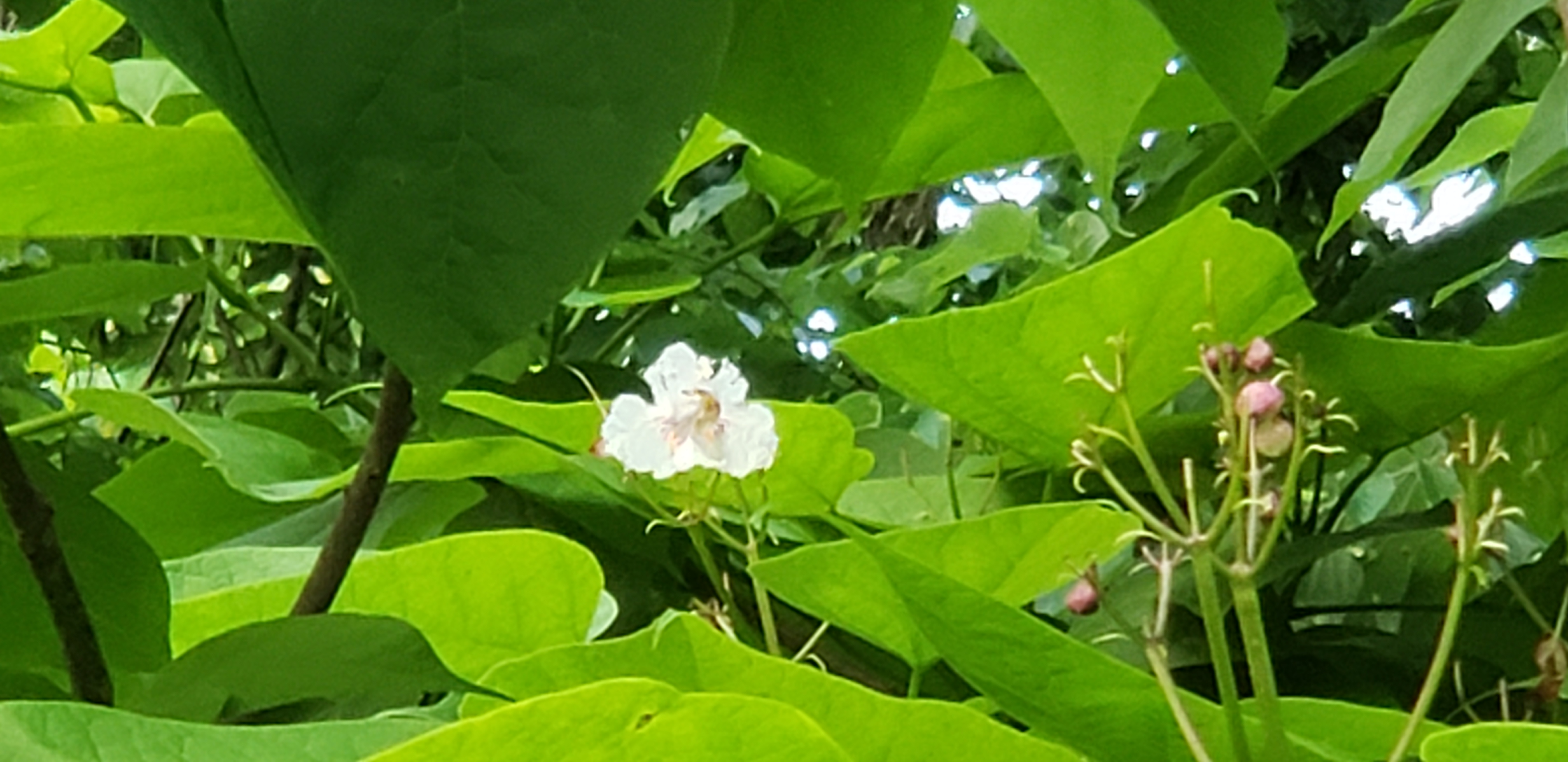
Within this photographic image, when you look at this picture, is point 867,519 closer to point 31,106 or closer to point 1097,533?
point 1097,533

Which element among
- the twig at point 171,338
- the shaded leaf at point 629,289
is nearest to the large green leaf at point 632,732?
the shaded leaf at point 629,289

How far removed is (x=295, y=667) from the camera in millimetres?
259

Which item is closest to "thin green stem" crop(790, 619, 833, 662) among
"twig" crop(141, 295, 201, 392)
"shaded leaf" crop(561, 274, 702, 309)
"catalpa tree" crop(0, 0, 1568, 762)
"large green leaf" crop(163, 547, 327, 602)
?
"catalpa tree" crop(0, 0, 1568, 762)

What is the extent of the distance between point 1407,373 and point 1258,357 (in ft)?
0.31

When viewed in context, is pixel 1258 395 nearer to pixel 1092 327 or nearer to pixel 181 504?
pixel 1092 327

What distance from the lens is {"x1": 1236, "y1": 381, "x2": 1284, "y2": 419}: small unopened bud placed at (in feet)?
0.97

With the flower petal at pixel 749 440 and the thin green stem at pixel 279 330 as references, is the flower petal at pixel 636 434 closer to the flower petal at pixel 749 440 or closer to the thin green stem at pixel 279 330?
the flower petal at pixel 749 440

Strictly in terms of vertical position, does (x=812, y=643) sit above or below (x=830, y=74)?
below

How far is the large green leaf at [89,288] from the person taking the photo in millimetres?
315

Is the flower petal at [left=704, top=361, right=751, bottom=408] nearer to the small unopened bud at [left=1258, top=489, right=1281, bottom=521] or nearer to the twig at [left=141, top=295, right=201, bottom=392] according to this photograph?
the small unopened bud at [left=1258, top=489, right=1281, bottom=521]

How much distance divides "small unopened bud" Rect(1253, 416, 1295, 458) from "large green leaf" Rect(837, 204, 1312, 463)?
0.05 meters

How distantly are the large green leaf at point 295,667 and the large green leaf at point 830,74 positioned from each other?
96 millimetres

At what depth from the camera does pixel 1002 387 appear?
370mm

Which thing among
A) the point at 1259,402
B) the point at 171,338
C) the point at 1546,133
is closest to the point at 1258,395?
the point at 1259,402
